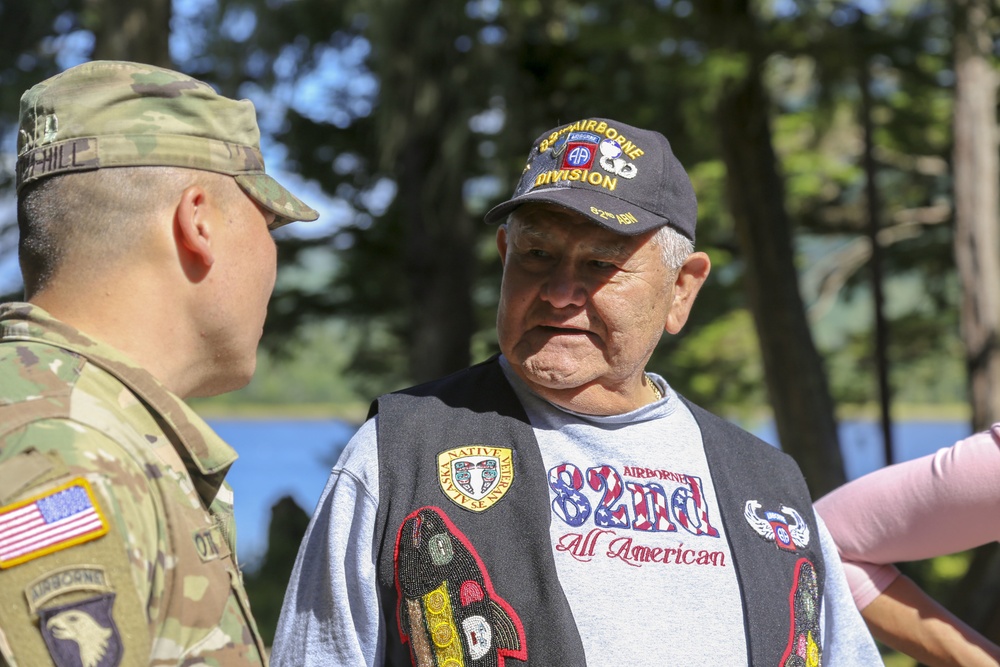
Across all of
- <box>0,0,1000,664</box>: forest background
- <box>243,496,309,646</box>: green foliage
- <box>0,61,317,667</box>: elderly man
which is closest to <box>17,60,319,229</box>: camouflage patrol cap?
<box>0,61,317,667</box>: elderly man

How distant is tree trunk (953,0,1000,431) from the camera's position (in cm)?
1055

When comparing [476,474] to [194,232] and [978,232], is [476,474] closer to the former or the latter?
[194,232]

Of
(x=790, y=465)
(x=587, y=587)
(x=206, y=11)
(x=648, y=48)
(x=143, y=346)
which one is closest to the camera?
(x=143, y=346)

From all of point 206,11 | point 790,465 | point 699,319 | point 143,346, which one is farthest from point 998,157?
point 143,346

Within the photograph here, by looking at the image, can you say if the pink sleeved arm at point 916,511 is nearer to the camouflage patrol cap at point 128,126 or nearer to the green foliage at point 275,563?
the camouflage patrol cap at point 128,126

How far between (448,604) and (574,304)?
65 cm

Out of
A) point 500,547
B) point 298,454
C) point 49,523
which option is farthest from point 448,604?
point 298,454

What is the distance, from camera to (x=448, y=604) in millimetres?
1935

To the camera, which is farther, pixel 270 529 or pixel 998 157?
pixel 998 157

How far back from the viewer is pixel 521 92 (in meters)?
9.33

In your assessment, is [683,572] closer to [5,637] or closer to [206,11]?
[5,637]

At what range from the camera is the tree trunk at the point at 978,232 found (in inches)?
416

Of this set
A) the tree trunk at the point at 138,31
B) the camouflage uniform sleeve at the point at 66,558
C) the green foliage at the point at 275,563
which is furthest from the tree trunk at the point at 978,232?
the camouflage uniform sleeve at the point at 66,558

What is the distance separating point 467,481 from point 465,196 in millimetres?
8365
